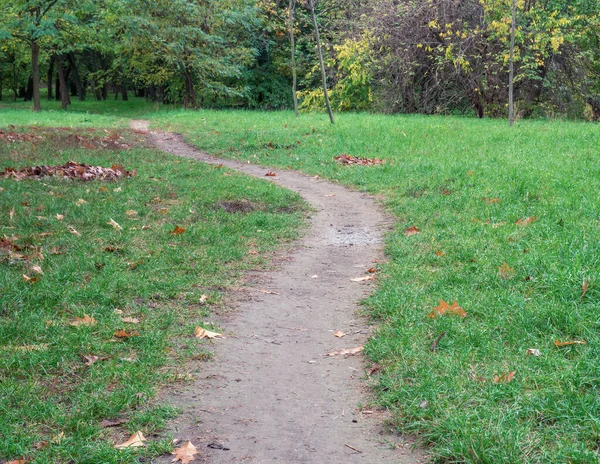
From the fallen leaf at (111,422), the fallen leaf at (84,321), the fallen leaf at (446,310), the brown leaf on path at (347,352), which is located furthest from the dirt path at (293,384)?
the fallen leaf at (84,321)

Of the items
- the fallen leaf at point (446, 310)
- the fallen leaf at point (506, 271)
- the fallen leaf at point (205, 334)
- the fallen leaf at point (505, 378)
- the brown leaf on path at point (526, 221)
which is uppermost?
the brown leaf on path at point (526, 221)

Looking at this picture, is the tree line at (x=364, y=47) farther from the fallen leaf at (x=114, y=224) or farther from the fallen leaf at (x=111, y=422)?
the fallen leaf at (x=111, y=422)

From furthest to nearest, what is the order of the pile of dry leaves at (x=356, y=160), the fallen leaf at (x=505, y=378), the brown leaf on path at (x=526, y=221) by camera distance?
the pile of dry leaves at (x=356, y=160) < the brown leaf on path at (x=526, y=221) < the fallen leaf at (x=505, y=378)

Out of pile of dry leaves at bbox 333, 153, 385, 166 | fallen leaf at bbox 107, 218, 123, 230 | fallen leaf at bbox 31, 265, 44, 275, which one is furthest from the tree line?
fallen leaf at bbox 31, 265, 44, 275

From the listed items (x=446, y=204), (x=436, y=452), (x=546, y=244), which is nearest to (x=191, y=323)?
(x=436, y=452)

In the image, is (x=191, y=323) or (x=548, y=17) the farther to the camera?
(x=548, y=17)

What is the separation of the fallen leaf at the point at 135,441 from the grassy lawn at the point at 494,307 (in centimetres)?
128

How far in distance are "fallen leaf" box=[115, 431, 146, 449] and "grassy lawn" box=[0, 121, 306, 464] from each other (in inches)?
2.1

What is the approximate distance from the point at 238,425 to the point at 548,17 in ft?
68.1

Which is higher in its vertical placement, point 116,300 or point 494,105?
point 494,105

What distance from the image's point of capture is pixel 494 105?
23078mm

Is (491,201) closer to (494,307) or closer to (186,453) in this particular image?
(494,307)

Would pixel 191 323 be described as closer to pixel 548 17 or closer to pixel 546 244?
pixel 546 244

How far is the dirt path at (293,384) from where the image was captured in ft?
9.88
